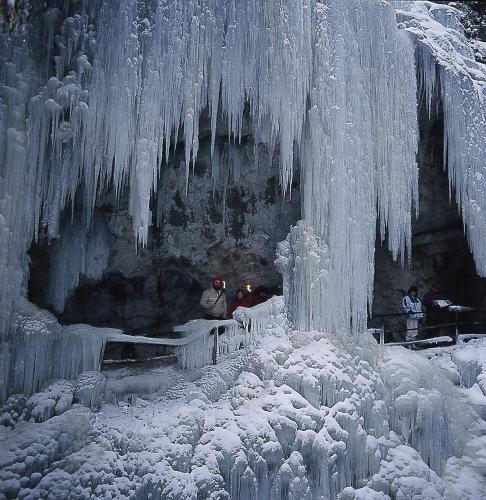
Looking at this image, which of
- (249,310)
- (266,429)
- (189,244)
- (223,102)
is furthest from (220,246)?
(266,429)

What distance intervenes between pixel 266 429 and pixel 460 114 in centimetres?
736

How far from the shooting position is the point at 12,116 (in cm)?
770

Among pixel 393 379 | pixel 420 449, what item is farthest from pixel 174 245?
pixel 420 449

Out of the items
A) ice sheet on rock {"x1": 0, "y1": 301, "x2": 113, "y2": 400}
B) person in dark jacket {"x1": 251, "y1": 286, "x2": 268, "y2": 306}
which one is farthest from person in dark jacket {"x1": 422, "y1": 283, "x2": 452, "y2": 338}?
ice sheet on rock {"x1": 0, "y1": 301, "x2": 113, "y2": 400}

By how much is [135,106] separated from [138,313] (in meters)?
6.28

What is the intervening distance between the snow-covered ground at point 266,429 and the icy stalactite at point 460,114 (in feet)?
10.3

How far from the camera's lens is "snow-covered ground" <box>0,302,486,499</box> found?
659 cm

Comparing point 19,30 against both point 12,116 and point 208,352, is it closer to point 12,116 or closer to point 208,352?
point 12,116

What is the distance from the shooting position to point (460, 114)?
10.5 m

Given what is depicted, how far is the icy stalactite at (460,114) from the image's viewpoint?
34.3ft

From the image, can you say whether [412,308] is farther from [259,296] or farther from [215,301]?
[215,301]

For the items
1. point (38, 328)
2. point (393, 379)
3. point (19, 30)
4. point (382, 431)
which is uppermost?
point (19, 30)

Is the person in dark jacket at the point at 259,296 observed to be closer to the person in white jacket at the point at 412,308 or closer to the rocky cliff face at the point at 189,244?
the rocky cliff face at the point at 189,244

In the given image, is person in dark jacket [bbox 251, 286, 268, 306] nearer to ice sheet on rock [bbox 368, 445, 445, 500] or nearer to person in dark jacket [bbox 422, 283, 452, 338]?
person in dark jacket [bbox 422, 283, 452, 338]
